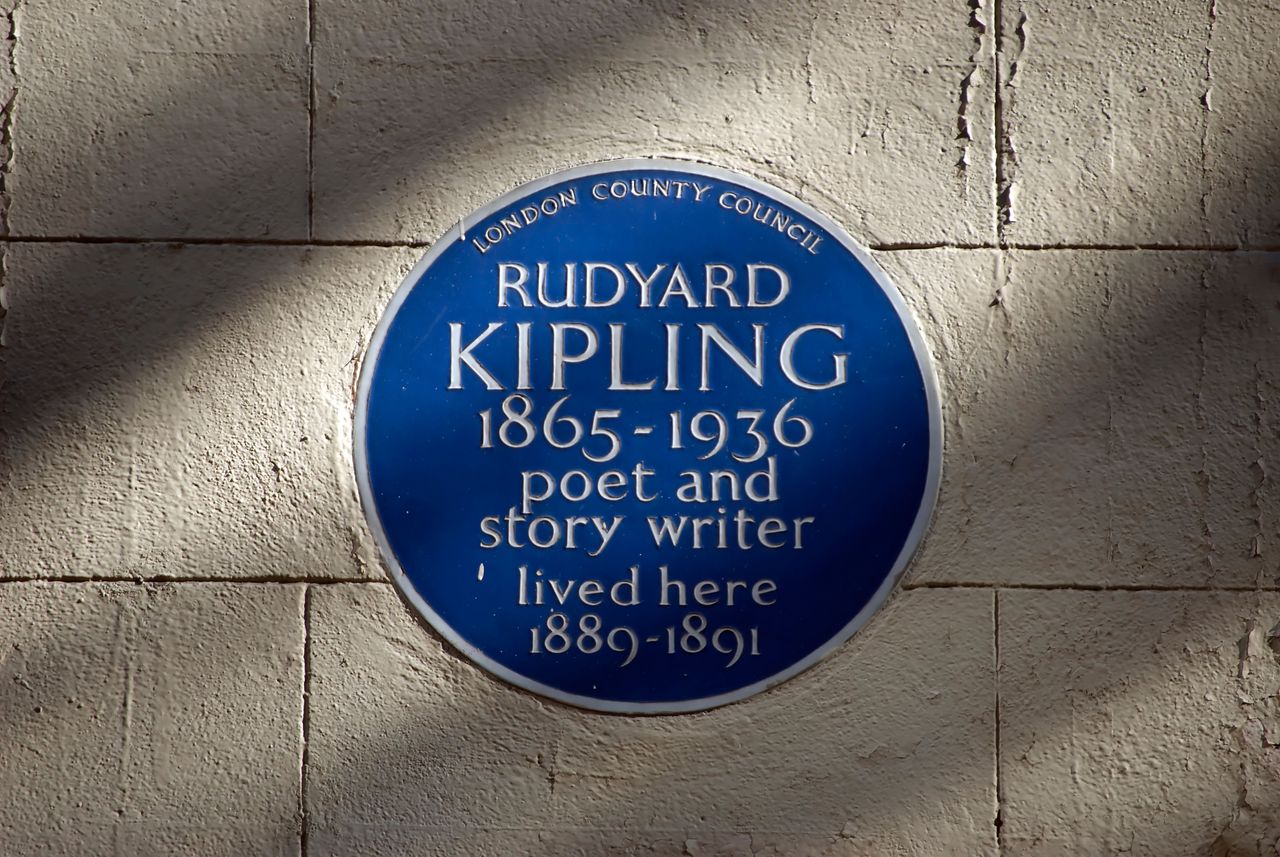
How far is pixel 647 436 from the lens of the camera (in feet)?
10.5

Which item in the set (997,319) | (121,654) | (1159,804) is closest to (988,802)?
(1159,804)

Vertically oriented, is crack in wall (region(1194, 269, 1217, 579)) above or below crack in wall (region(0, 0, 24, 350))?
below

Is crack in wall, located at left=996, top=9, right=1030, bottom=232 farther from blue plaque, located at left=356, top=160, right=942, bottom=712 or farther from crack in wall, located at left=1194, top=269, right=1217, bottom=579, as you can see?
crack in wall, located at left=1194, top=269, right=1217, bottom=579

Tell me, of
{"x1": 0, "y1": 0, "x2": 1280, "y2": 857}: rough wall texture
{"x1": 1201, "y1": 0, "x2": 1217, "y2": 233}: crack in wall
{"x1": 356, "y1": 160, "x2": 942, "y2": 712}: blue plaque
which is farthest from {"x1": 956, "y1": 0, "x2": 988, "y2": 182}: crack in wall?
{"x1": 1201, "y1": 0, "x2": 1217, "y2": 233}: crack in wall

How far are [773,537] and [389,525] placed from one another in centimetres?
97

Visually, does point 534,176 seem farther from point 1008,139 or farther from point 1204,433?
point 1204,433

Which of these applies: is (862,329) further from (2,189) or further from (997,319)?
(2,189)

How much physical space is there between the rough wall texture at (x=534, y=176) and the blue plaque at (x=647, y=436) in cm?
9

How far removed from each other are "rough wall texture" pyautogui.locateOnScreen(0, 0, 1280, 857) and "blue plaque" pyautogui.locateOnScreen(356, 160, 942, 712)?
0.09 m

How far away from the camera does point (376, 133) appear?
10.7ft

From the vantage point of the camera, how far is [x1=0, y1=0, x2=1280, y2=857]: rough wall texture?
10.4 feet

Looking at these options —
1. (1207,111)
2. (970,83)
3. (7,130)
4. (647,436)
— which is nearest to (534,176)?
(647,436)

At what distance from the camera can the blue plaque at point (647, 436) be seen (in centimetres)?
318

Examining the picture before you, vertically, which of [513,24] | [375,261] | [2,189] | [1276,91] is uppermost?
[513,24]
